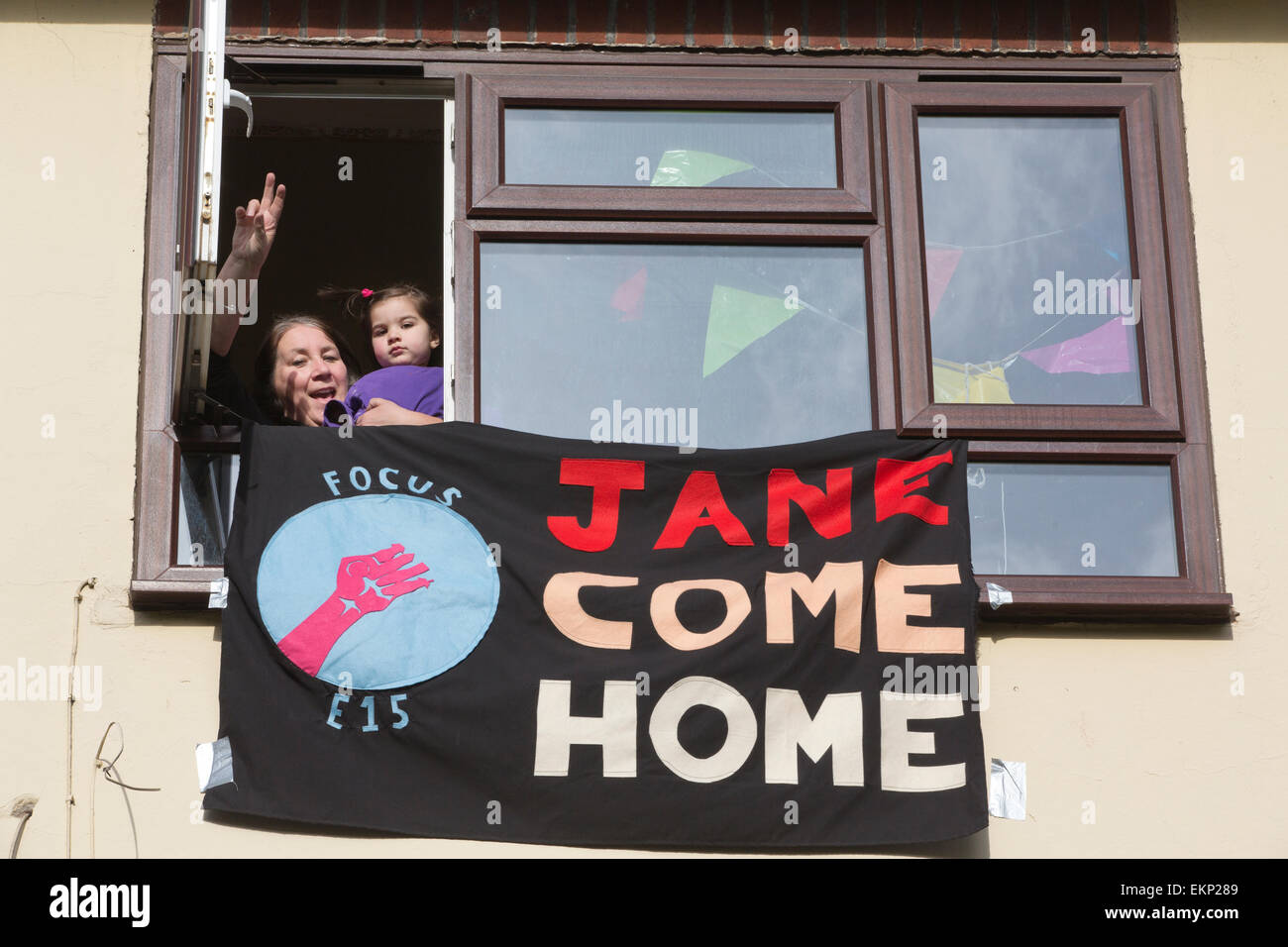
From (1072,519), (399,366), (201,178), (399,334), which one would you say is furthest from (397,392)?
(1072,519)

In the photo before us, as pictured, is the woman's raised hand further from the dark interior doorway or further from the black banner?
the dark interior doorway

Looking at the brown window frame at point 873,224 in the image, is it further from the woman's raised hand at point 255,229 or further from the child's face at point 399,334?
A: the child's face at point 399,334

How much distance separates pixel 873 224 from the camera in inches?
241

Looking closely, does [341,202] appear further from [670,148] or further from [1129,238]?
[1129,238]

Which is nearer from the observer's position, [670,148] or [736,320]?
[736,320]

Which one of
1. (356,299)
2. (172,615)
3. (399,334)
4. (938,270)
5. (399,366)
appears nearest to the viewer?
(172,615)

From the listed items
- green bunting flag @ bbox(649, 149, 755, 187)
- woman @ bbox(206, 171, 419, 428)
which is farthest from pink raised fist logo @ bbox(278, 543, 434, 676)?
green bunting flag @ bbox(649, 149, 755, 187)

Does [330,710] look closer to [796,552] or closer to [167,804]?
[167,804]

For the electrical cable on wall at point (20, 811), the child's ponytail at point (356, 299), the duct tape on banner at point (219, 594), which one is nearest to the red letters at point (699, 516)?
the duct tape on banner at point (219, 594)

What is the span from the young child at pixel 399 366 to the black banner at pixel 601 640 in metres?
0.43

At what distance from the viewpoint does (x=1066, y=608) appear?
18.5 ft

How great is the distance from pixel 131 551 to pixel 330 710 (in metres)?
0.84

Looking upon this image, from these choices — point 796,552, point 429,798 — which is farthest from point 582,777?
point 796,552

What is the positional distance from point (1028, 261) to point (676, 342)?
121cm
